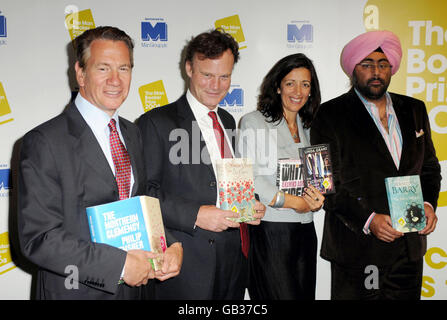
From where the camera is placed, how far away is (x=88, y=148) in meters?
1.84

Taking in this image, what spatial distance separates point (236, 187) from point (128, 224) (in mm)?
806

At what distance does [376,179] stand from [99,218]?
2088mm

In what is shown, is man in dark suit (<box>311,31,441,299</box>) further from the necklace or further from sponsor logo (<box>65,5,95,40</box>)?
sponsor logo (<box>65,5,95,40</box>)

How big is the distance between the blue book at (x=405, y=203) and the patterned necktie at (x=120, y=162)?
6.08 feet

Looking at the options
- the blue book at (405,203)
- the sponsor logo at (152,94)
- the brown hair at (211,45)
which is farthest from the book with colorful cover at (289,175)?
the sponsor logo at (152,94)

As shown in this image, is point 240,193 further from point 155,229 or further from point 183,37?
point 183,37

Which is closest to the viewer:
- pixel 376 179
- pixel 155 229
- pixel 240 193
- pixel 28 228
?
pixel 28 228

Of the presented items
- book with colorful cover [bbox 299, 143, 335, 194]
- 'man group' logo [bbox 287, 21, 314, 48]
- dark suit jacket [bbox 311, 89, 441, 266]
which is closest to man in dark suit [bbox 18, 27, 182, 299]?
book with colorful cover [bbox 299, 143, 335, 194]

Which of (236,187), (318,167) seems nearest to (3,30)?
(236,187)

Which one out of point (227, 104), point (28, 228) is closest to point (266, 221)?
point (227, 104)

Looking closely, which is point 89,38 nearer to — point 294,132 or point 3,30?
point 294,132

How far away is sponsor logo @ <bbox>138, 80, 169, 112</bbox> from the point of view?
12.4ft

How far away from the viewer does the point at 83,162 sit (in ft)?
5.96
